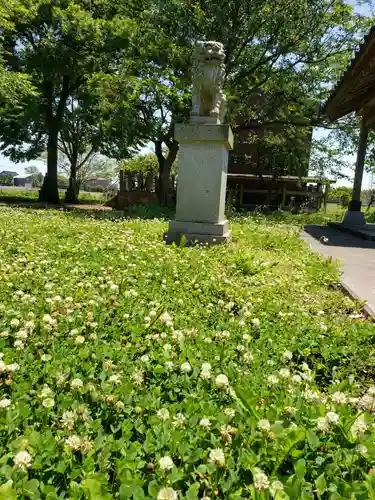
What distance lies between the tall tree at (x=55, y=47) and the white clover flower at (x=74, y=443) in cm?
1836

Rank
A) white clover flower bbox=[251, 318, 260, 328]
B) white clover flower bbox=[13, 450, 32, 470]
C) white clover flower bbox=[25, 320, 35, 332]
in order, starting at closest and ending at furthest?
white clover flower bbox=[13, 450, 32, 470] → white clover flower bbox=[25, 320, 35, 332] → white clover flower bbox=[251, 318, 260, 328]

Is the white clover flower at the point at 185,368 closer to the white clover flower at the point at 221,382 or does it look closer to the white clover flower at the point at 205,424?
the white clover flower at the point at 221,382

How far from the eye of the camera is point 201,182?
6.57 metres

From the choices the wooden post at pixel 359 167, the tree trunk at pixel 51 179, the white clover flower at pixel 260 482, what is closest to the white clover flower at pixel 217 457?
the white clover flower at pixel 260 482

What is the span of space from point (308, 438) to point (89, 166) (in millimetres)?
42899

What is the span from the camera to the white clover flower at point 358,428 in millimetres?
1443

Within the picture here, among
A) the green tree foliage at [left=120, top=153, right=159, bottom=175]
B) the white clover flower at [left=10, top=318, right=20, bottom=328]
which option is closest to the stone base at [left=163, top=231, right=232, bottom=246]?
the white clover flower at [left=10, top=318, right=20, bottom=328]

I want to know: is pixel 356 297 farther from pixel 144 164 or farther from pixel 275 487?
pixel 144 164

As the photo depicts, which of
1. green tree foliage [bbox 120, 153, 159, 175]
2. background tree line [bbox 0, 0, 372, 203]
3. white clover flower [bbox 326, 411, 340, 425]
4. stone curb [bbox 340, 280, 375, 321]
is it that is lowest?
stone curb [bbox 340, 280, 375, 321]

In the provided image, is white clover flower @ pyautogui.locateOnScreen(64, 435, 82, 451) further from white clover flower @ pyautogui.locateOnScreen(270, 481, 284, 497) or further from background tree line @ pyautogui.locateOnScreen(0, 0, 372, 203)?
background tree line @ pyautogui.locateOnScreen(0, 0, 372, 203)

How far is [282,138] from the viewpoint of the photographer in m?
20.6

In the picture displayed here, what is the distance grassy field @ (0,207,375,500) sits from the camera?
1.28 metres

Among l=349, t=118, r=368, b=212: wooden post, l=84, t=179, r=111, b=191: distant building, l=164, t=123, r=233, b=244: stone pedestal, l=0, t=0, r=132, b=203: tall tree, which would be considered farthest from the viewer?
l=84, t=179, r=111, b=191: distant building

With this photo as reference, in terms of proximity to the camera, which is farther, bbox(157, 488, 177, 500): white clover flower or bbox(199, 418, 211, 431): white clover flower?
bbox(199, 418, 211, 431): white clover flower
